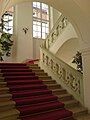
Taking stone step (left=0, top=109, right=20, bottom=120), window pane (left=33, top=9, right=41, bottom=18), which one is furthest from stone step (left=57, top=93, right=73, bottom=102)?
window pane (left=33, top=9, right=41, bottom=18)

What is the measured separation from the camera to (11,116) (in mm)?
4535

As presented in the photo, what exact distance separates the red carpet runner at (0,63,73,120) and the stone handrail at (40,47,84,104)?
0.70 m

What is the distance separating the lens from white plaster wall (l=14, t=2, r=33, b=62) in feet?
38.4

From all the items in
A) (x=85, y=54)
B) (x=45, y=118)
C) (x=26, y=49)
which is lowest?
(x=45, y=118)

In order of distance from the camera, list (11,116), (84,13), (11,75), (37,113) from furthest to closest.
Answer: (11,75)
(84,13)
(37,113)
(11,116)

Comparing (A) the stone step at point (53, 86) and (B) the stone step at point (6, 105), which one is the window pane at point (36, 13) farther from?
(B) the stone step at point (6, 105)

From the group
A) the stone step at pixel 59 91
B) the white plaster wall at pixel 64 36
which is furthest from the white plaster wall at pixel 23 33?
the stone step at pixel 59 91

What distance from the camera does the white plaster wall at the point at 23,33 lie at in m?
11.7

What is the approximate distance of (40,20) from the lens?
44.4ft

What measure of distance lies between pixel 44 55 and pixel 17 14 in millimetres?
4858

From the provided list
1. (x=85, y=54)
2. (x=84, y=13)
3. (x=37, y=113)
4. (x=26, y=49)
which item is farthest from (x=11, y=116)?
(x=26, y=49)

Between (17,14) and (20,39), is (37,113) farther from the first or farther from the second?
(17,14)

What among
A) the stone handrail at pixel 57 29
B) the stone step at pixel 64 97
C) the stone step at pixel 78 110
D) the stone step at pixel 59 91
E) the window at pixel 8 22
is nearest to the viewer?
the stone step at pixel 78 110

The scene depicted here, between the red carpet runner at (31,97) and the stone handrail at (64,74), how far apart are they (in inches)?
27.4
